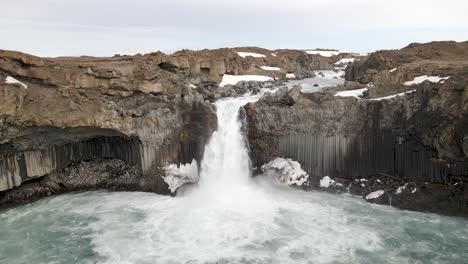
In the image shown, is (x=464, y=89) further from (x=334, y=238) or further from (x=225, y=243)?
(x=225, y=243)

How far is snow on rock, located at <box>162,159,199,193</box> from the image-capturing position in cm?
2420

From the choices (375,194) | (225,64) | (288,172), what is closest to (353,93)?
(288,172)

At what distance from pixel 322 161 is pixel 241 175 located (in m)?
5.12

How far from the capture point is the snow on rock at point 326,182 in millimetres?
23953

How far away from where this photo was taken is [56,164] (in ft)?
80.4

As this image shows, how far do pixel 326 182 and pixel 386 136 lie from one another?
443cm

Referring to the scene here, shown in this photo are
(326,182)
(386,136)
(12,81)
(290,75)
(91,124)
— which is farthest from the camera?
(290,75)

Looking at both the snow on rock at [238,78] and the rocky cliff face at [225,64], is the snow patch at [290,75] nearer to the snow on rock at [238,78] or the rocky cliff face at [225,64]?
the rocky cliff face at [225,64]

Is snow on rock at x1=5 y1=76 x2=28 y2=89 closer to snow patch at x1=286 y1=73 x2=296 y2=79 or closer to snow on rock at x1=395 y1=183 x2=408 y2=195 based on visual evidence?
snow on rock at x1=395 y1=183 x2=408 y2=195

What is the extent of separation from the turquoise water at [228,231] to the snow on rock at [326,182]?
0.80m

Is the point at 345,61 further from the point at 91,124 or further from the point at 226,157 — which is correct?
the point at 91,124

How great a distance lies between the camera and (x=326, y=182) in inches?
947

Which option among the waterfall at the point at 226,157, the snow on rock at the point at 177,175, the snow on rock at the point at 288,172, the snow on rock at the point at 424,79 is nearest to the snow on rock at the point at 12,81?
the snow on rock at the point at 177,175

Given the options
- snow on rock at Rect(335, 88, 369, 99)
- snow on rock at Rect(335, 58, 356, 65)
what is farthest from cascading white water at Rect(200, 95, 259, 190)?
snow on rock at Rect(335, 58, 356, 65)
